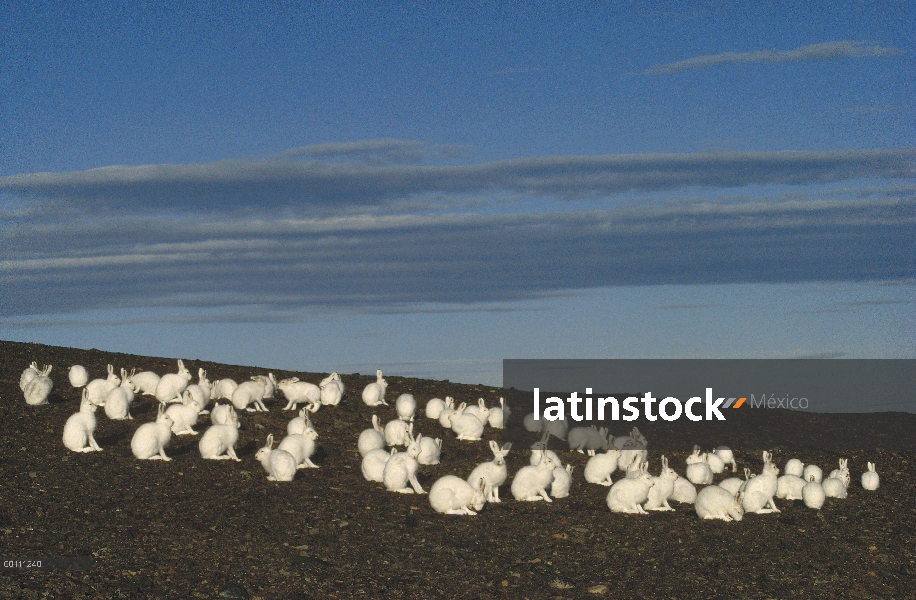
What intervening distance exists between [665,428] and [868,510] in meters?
8.71

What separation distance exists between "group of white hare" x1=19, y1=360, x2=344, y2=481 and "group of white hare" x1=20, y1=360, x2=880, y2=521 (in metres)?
0.02

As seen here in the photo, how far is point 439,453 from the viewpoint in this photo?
21141 millimetres

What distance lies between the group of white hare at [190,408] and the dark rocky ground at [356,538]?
0.37 meters

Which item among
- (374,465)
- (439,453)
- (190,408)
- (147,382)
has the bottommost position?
(374,465)

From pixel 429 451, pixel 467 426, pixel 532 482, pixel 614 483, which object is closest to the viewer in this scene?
pixel 532 482

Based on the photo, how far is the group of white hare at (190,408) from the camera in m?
19.2

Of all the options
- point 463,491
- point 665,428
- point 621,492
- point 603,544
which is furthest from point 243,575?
point 665,428

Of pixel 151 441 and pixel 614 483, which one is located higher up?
pixel 151 441

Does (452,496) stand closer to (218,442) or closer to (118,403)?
(218,442)

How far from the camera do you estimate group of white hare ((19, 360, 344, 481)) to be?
19.2 meters

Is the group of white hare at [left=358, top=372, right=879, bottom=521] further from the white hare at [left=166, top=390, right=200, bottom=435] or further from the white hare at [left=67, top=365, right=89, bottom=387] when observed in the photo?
the white hare at [left=67, top=365, right=89, bottom=387]

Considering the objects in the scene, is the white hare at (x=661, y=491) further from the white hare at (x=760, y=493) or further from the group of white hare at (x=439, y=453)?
the white hare at (x=760, y=493)

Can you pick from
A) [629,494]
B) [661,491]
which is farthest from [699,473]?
[629,494]

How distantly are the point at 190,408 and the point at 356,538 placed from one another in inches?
282
